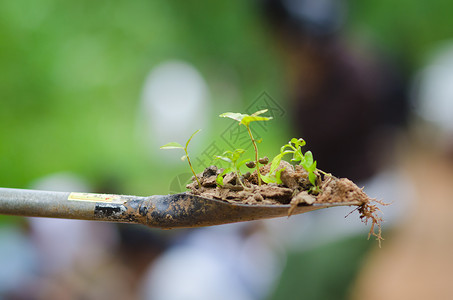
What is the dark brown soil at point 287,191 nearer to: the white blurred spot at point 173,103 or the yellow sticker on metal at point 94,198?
the yellow sticker on metal at point 94,198

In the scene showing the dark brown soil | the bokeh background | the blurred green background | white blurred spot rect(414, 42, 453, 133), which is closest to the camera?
the dark brown soil

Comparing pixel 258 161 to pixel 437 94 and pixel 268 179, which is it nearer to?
pixel 268 179

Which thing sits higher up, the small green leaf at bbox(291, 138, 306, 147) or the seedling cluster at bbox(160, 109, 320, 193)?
the small green leaf at bbox(291, 138, 306, 147)

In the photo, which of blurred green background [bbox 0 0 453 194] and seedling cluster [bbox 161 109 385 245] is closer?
seedling cluster [bbox 161 109 385 245]

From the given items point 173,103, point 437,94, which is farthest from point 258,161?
point 173,103

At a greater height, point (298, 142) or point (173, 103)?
point (298, 142)

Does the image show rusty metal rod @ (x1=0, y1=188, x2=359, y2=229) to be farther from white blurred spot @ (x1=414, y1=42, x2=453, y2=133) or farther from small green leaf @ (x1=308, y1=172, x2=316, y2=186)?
white blurred spot @ (x1=414, y1=42, x2=453, y2=133)

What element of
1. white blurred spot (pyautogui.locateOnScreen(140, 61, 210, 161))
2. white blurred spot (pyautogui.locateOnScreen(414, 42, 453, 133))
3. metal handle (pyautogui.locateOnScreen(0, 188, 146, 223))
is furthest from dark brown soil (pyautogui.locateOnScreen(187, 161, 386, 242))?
white blurred spot (pyautogui.locateOnScreen(140, 61, 210, 161))

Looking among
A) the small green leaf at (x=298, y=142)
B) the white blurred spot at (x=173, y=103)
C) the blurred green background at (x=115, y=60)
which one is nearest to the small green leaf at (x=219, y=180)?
the small green leaf at (x=298, y=142)
